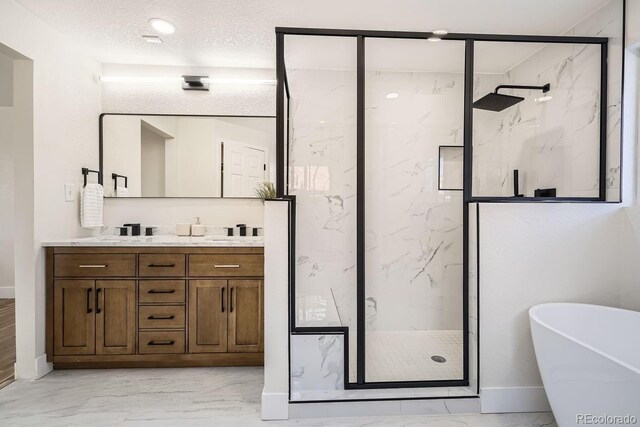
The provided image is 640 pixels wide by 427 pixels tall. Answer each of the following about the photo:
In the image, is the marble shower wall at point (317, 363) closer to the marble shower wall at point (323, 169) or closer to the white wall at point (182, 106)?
the marble shower wall at point (323, 169)

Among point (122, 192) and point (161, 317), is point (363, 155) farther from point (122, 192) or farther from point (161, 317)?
point (122, 192)

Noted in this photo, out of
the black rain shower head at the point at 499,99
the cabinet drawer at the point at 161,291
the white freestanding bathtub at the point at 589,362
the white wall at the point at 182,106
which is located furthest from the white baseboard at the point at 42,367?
the black rain shower head at the point at 499,99

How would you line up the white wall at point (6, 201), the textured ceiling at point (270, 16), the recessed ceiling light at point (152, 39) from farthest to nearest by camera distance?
the white wall at point (6, 201)
the recessed ceiling light at point (152, 39)
the textured ceiling at point (270, 16)

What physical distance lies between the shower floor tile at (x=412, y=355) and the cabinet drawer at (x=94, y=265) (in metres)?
1.72

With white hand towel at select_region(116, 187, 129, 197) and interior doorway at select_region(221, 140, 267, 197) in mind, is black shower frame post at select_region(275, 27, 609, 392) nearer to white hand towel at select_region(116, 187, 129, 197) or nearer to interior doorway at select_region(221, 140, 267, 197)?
interior doorway at select_region(221, 140, 267, 197)

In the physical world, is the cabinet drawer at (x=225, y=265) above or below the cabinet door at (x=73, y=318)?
above

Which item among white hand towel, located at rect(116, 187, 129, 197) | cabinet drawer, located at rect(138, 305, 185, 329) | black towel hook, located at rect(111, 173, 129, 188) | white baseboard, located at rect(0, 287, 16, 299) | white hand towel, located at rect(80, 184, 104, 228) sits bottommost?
white baseboard, located at rect(0, 287, 16, 299)

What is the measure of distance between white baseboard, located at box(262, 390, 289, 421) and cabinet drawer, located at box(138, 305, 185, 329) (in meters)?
0.89

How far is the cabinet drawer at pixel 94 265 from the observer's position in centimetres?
216

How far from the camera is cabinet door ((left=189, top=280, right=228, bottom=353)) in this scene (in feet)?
7.23

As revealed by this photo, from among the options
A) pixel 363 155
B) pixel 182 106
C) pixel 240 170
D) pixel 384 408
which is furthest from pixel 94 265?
pixel 384 408

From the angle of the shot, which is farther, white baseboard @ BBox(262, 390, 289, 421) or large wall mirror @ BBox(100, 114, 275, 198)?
large wall mirror @ BBox(100, 114, 275, 198)

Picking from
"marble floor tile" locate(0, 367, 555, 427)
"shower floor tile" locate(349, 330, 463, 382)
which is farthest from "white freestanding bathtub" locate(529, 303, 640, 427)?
"shower floor tile" locate(349, 330, 463, 382)

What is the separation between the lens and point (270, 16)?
2.02m
